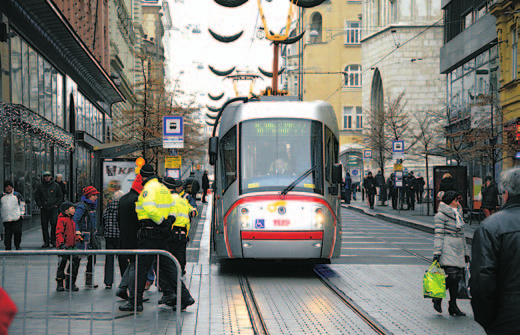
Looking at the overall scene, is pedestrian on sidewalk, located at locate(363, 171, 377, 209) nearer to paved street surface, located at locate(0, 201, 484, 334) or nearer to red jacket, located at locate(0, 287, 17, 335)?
paved street surface, located at locate(0, 201, 484, 334)

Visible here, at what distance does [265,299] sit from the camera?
436 inches

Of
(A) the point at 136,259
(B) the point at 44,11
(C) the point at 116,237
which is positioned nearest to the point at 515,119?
(B) the point at 44,11

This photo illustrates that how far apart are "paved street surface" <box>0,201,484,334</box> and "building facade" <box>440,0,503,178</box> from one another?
13.2 m

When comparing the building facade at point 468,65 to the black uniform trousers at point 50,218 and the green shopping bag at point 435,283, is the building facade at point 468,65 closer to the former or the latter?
the black uniform trousers at point 50,218

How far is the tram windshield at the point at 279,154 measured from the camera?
45.5ft

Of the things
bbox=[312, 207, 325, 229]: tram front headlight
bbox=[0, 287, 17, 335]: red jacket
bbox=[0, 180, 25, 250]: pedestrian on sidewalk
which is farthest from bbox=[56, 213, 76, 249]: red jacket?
bbox=[0, 287, 17, 335]: red jacket

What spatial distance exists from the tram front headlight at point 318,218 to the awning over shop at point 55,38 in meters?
12.1

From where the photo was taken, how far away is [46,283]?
23.1ft

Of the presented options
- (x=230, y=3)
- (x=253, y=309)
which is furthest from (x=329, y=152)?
(x=230, y=3)

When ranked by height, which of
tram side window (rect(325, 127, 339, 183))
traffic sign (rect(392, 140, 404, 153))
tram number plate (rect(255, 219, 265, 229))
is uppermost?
traffic sign (rect(392, 140, 404, 153))

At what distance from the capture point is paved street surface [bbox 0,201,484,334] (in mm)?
6926

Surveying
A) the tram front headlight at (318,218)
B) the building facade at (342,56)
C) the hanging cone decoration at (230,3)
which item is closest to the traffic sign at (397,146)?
the hanging cone decoration at (230,3)

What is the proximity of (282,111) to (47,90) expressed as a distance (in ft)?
51.8

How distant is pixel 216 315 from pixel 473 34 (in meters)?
30.0
